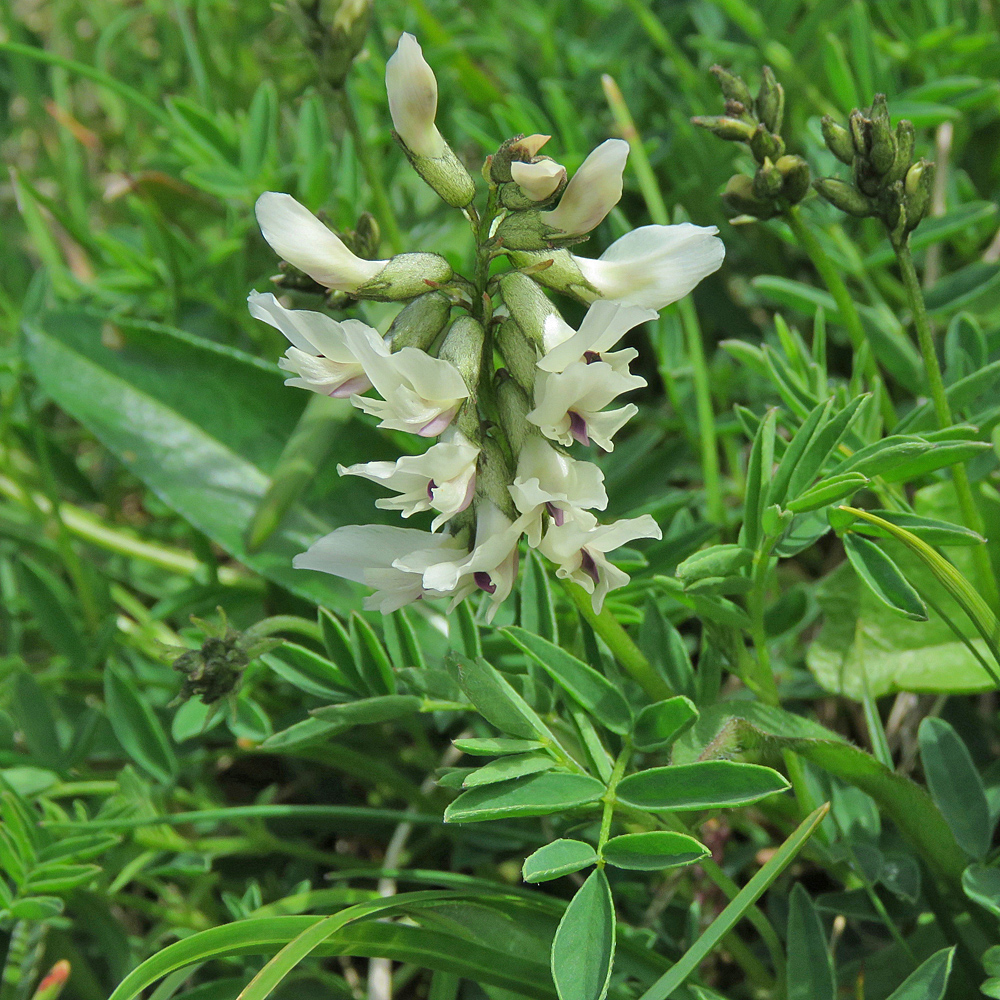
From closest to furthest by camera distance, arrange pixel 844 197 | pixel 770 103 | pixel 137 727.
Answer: pixel 844 197
pixel 770 103
pixel 137 727

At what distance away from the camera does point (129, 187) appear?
267 centimetres

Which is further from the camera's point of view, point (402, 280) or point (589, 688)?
point (589, 688)

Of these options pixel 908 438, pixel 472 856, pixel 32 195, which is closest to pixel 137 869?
pixel 472 856

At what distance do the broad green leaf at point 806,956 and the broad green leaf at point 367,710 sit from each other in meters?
0.56

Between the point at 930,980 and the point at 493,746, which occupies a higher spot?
the point at 493,746

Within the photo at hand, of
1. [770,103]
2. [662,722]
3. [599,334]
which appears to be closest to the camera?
[599,334]

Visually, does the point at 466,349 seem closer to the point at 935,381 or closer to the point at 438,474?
the point at 438,474

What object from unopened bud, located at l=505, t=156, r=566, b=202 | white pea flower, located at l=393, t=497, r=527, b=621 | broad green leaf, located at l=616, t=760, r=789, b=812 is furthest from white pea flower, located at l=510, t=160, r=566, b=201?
broad green leaf, located at l=616, t=760, r=789, b=812

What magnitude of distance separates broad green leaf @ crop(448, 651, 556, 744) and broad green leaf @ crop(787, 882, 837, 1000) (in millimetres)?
410

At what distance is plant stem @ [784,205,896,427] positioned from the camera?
1464 mm

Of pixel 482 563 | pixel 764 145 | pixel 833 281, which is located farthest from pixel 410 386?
pixel 833 281

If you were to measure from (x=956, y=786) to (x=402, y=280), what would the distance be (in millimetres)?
1003

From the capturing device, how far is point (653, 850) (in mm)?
1143

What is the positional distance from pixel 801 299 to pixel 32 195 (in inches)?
70.9
